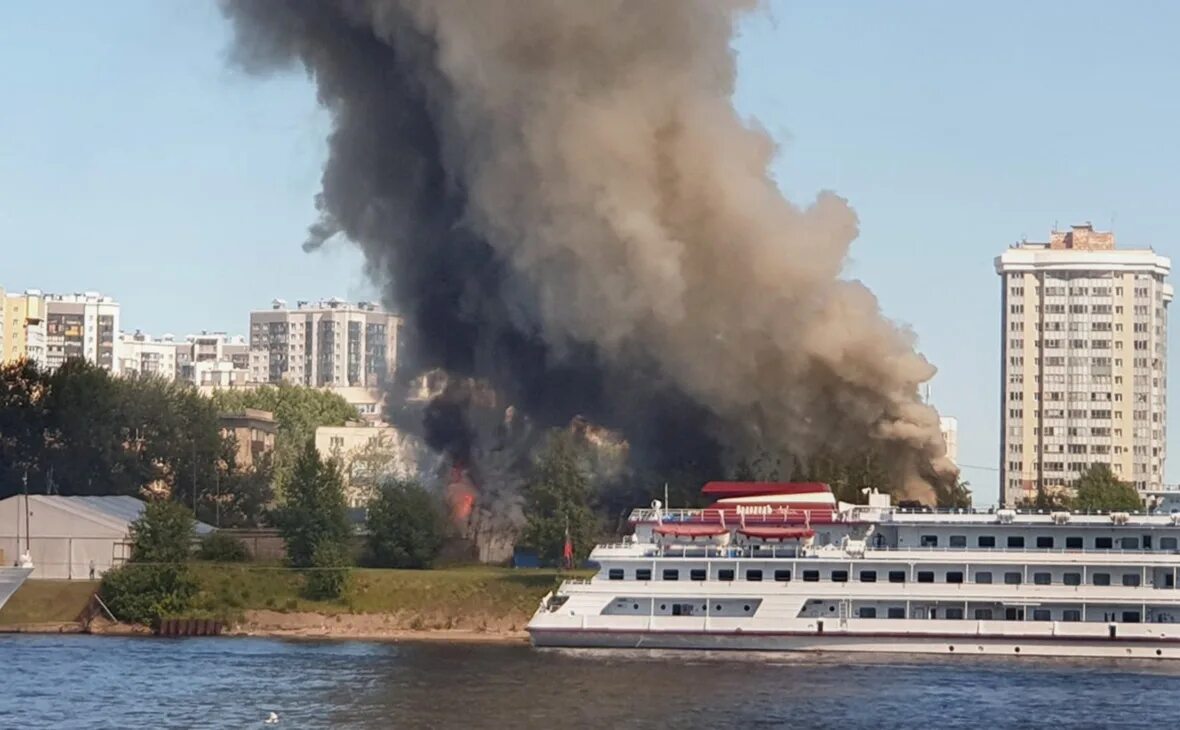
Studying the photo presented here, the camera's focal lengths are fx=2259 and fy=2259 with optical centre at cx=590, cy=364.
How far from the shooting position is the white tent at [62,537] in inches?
4112

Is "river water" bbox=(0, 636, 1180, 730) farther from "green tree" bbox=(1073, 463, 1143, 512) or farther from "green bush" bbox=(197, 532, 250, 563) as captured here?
"green tree" bbox=(1073, 463, 1143, 512)

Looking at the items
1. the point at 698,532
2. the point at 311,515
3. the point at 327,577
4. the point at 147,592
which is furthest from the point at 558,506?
the point at 147,592

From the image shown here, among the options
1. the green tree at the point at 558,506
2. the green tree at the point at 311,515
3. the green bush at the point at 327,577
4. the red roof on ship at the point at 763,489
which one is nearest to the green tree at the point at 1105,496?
the green tree at the point at 558,506

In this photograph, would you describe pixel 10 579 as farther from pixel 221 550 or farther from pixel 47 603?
pixel 221 550

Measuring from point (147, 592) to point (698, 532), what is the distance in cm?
2559

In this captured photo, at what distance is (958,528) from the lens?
86000mm

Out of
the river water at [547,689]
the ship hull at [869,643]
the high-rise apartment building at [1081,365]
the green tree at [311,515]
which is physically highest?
the high-rise apartment building at [1081,365]

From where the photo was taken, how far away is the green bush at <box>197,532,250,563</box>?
106 metres

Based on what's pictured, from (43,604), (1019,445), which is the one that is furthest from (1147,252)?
(43,604)

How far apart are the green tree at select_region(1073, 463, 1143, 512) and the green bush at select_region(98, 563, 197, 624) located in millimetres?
49439

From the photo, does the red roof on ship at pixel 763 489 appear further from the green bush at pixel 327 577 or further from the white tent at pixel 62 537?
the white tent at pixel 62 537

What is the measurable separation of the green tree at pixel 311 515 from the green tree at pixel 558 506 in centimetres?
879

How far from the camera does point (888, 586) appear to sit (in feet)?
280

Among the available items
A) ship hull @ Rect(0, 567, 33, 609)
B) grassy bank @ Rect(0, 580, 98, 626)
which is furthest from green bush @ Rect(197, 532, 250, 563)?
ship hull @ Rect(0, 567, 33, 609)
